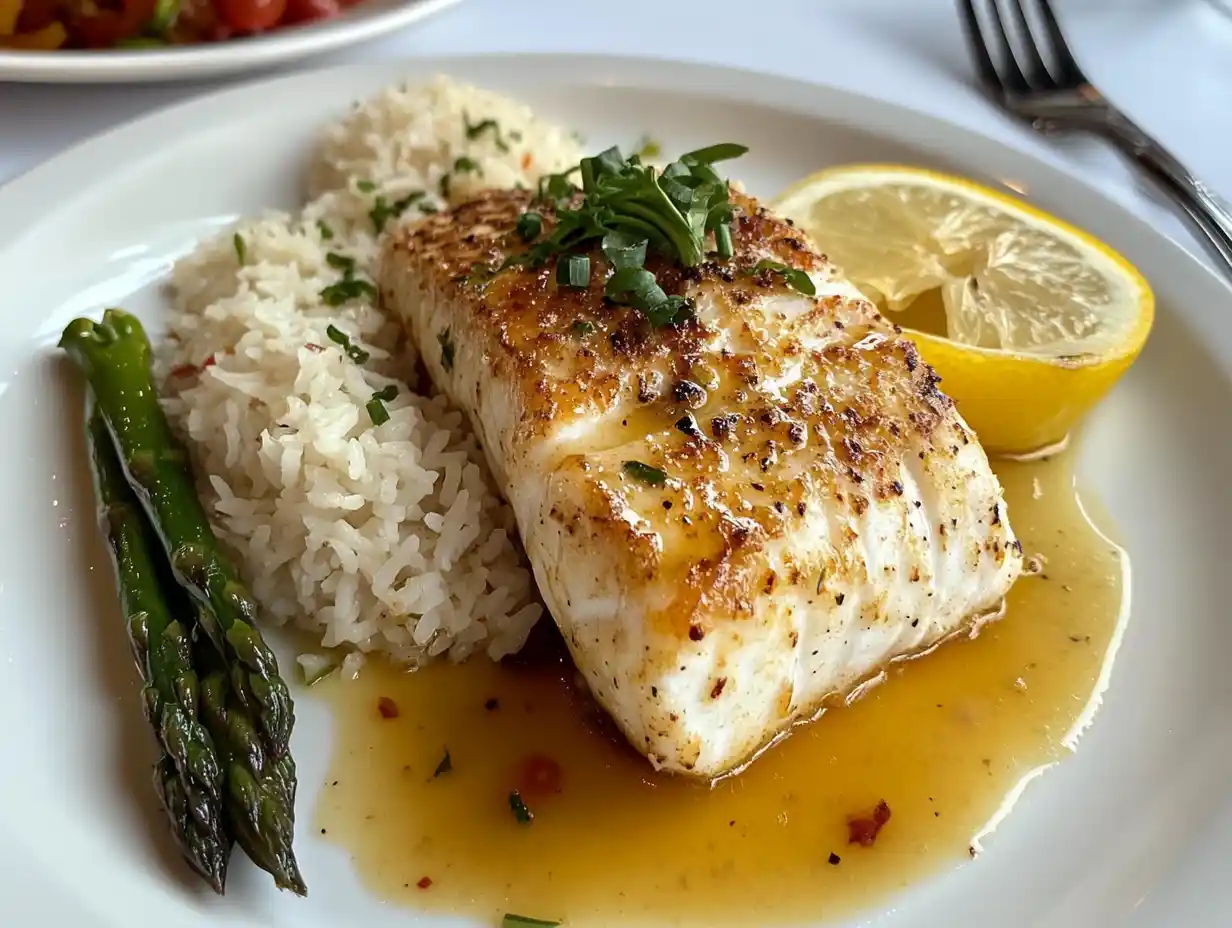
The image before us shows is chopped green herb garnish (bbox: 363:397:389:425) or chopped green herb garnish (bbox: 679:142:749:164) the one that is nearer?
chopped green herb garnish (bbox: 363:397:389:425)

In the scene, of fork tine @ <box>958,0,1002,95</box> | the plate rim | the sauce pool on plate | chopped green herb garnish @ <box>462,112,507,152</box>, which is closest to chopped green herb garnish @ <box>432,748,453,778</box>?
the sauce pool on plate

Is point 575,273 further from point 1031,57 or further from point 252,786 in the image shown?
point 1031,57

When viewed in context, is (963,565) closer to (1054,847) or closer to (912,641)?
(912,641)

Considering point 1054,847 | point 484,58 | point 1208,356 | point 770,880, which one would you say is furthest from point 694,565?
point 484,58

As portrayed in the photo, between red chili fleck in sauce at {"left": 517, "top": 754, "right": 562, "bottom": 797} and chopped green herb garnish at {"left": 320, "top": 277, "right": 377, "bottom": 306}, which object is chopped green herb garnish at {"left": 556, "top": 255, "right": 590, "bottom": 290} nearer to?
chopped green herb garnish at {"left": 320, "top": 277, "right": 377, "bottom": 306}

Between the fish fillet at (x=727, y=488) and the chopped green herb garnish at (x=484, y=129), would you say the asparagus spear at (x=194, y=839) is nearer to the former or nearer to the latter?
the fish fillet at (x=727, y=488)

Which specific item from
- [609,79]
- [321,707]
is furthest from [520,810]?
[609,79]
